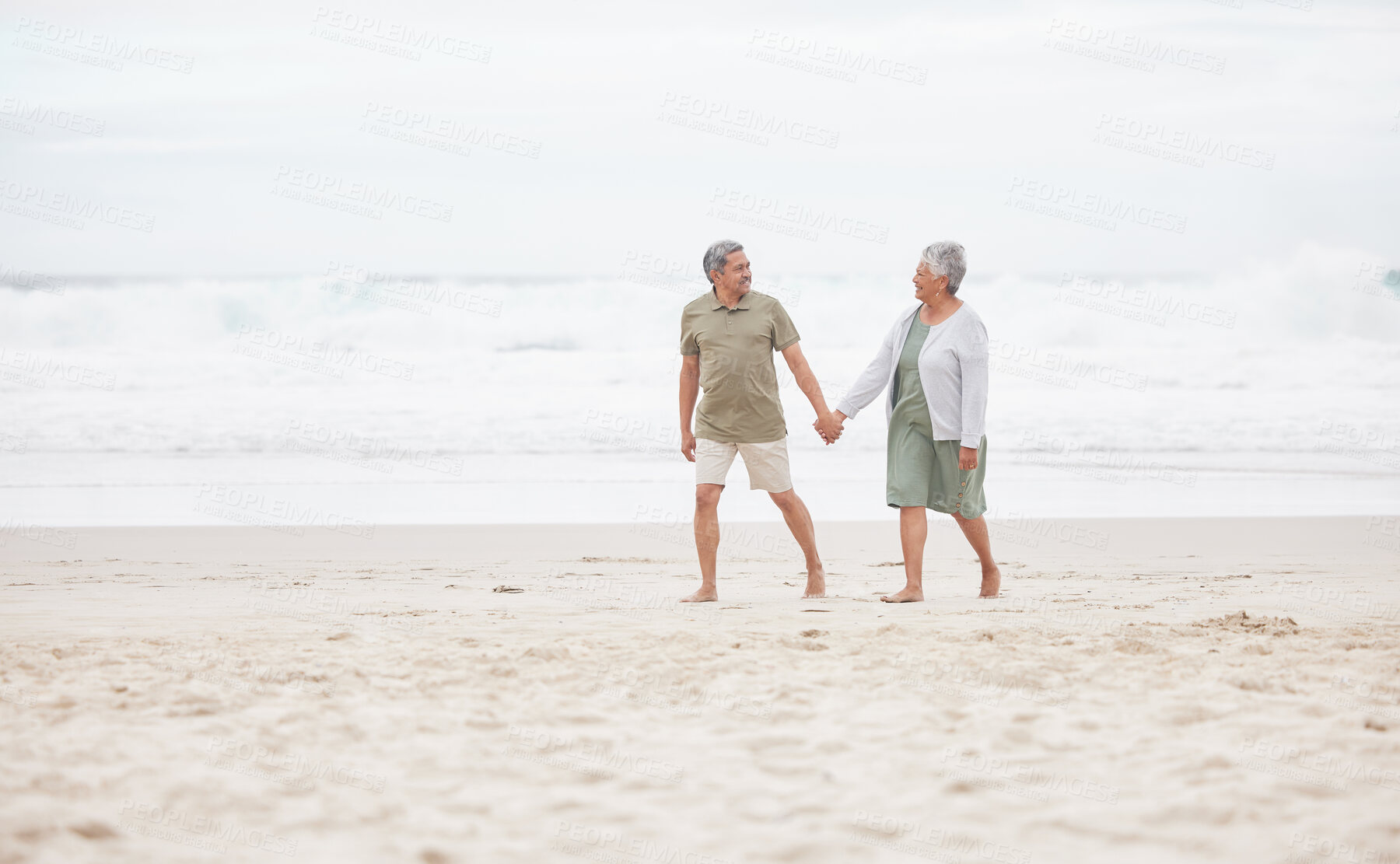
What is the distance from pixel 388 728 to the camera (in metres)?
3.27

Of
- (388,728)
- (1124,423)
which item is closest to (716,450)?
(388,728)

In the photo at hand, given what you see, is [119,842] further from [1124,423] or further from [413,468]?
[1124,423]

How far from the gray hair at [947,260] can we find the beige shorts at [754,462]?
43.1 inches

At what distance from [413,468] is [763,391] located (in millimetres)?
7051

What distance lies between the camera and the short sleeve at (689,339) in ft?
18.6
